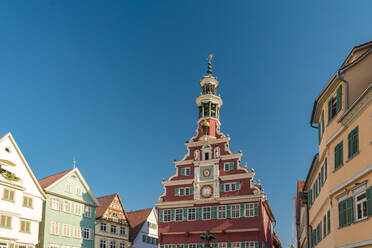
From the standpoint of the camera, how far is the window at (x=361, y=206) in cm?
1917

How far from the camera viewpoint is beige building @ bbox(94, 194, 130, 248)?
184 ft

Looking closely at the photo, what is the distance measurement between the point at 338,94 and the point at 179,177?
37.5 m

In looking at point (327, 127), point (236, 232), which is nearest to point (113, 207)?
point (236, 232)

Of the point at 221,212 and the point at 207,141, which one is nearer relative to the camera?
the point at 221,212

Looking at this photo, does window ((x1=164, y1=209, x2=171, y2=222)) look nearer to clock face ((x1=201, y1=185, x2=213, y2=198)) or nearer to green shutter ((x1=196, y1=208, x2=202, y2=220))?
green shutter ((x1=196, y1=208, x2=202, y2=220))

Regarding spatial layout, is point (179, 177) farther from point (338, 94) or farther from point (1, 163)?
point (338, 94)

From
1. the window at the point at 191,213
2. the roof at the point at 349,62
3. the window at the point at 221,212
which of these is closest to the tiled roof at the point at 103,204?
the window at the point at 191,213

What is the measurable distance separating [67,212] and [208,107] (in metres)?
24.6

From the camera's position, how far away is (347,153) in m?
21.5

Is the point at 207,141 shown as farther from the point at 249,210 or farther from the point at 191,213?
the point at 249,210

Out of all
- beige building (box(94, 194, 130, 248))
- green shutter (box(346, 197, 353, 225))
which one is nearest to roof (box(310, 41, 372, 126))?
green shutter (box(346, 197, 353, 225))

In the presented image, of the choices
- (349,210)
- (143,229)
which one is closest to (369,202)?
(349,210)

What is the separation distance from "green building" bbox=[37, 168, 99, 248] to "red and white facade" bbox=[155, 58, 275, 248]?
31.3ft

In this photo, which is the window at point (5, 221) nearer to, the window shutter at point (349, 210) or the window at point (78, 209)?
the window at point (78, 209)
